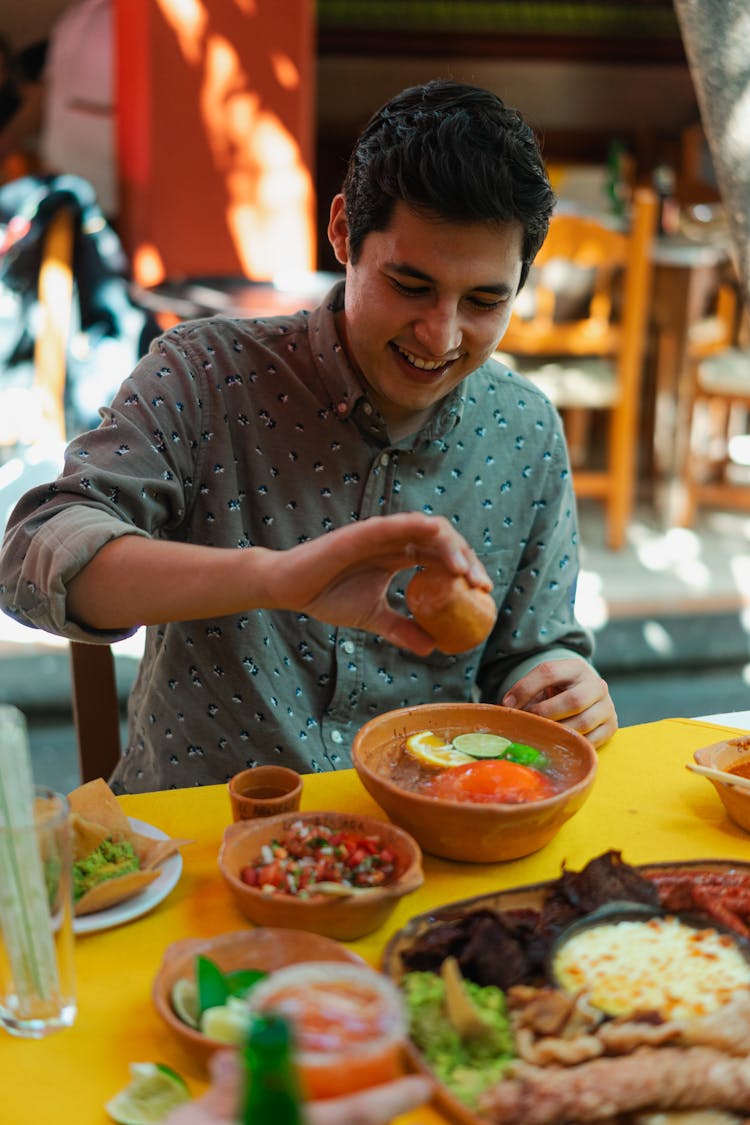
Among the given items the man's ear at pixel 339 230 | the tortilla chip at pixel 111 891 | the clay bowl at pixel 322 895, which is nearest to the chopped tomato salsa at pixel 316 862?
the clay bowl at pixel 322 895

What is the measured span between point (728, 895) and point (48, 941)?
2.16 feet

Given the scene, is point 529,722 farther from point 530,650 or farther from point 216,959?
point 216,959

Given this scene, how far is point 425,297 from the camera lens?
162 centimetres

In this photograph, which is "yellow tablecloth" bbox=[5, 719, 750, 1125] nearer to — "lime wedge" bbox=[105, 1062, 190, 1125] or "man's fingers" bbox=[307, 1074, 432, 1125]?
"lime wedge" bbox=[105, 1062, 190, 1125]

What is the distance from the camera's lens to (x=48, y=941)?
1061mm

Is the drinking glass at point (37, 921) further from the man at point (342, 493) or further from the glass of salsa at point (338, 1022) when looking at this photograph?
the man at point (342, 493)

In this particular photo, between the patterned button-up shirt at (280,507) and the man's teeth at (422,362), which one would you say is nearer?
the man's teeth at (422,362)

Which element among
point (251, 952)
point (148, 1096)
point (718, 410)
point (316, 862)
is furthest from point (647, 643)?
point (148, 1096)

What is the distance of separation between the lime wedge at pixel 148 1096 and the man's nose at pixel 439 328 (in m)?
0.94

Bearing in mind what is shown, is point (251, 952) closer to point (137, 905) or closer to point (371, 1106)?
point (137, 905)

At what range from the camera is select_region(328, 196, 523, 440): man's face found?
1573 millimetres

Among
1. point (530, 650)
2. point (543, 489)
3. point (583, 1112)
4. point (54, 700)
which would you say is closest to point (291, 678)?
point (530, 650)

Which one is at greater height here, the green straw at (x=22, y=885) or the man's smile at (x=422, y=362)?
the man's smile at (x=422, y=362)

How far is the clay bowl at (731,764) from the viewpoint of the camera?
147 cm
